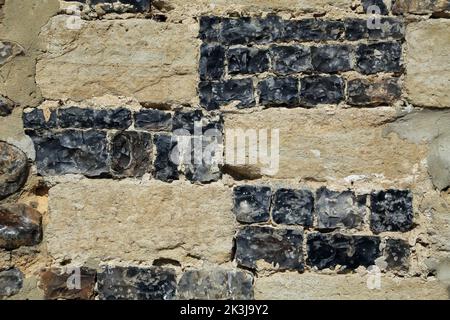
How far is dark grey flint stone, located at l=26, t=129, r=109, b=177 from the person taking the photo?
72.2 inches

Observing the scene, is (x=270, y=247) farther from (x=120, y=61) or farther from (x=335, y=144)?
(x=120, y=61)

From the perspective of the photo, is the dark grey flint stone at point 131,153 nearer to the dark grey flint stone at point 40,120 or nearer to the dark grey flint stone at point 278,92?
the dark grey flint stone at point 40,120

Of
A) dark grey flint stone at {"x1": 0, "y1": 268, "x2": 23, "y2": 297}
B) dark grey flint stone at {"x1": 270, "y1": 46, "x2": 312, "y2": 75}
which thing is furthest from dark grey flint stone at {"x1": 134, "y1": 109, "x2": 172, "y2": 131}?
dark grey flint stone at {"x1": 0, "y1": 268, "x2": 23, "y2": 297}

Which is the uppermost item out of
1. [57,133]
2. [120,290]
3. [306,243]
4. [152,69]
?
[152,69]

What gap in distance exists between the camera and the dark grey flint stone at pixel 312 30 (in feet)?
5.83

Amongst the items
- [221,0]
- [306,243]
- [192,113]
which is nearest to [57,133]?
[192,113]

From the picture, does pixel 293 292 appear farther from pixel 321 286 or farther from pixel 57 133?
pixel 57 133

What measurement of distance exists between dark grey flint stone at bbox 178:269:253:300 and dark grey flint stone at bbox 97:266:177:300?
0.04 meters

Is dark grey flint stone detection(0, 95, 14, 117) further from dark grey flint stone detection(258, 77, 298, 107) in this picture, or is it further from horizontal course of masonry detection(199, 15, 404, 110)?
dark grey flint stone detection(258, 77, 298, 107)

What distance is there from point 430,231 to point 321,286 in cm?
36

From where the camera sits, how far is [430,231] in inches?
68.8

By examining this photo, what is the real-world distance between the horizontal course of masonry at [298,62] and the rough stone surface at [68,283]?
0.64m

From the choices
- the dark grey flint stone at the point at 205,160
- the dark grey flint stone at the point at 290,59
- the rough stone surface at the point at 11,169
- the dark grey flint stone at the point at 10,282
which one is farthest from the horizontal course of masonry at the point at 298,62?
the dark grey flint stone at the point at 10,282

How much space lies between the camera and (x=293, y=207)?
1.79 meters
